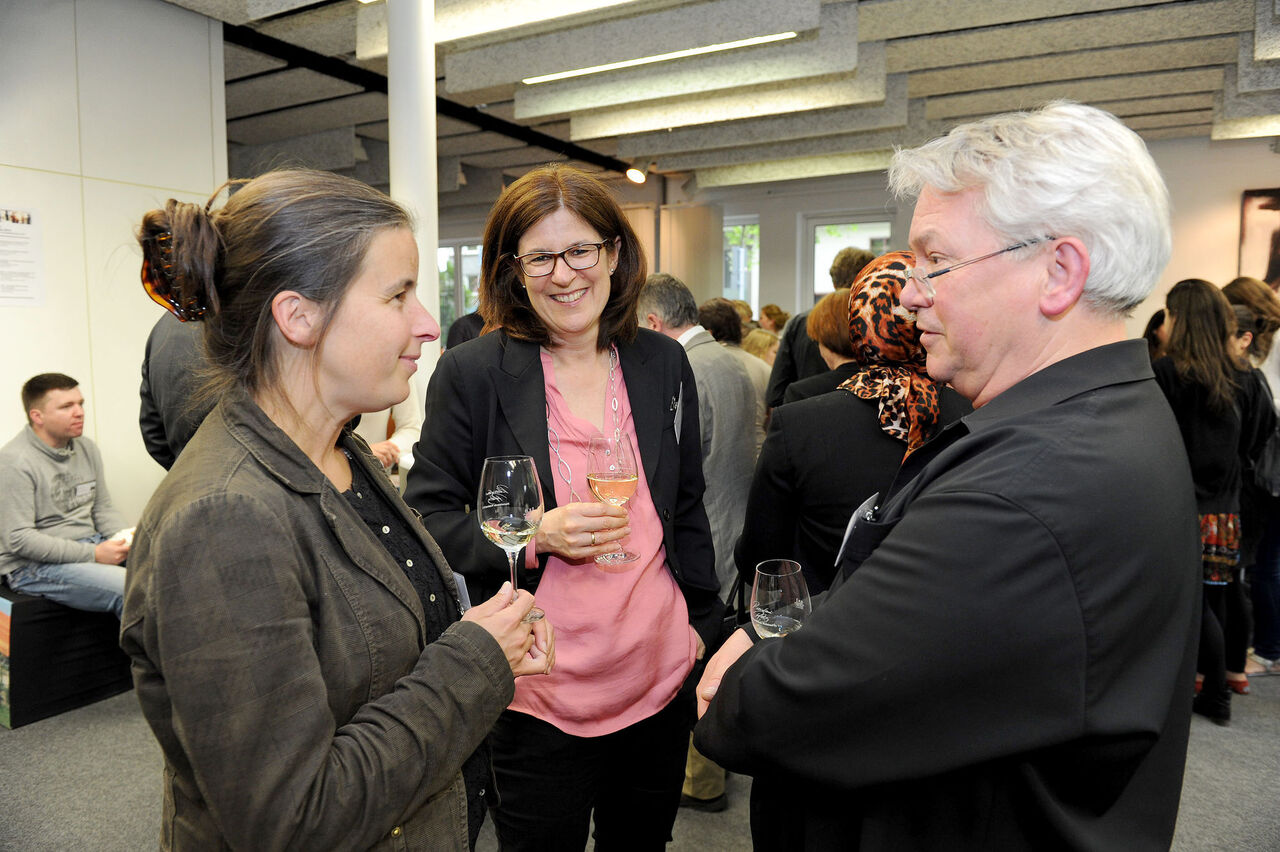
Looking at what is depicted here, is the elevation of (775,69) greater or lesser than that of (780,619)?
greater

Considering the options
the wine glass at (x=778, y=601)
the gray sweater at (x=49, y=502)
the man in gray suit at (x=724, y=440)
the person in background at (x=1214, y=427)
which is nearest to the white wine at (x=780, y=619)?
the wine glass at (x=778, y=601)

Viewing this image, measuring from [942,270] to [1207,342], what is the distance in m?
3.10

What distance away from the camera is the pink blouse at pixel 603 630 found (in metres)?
1.54

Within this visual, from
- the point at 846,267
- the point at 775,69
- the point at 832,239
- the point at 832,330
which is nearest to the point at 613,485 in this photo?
the point at 832,330

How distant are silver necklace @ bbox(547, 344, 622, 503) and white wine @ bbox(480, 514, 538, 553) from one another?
0.89ft

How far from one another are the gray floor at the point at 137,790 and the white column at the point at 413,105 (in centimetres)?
225

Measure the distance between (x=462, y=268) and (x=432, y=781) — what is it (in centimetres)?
1312

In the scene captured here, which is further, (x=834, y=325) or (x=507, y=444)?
(x=834, y=325)

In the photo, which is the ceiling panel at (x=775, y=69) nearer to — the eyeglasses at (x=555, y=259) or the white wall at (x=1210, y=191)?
the white wall at (x=1210, y=191)

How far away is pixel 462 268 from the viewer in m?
13.4

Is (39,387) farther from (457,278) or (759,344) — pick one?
(457,278)

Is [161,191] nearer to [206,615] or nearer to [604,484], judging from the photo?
[604,484]

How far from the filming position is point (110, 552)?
3756mm

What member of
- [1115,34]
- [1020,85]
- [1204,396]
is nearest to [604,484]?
[1204,396]
